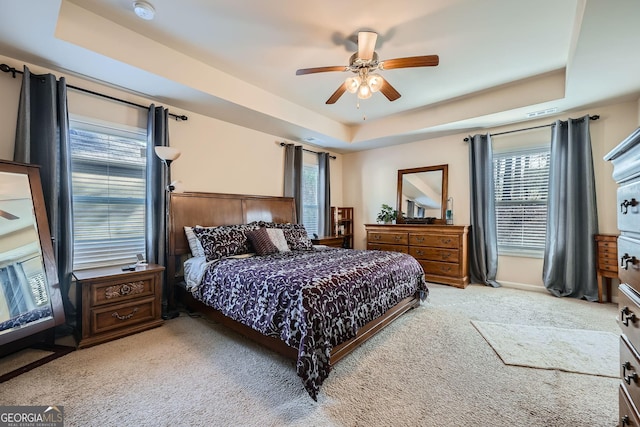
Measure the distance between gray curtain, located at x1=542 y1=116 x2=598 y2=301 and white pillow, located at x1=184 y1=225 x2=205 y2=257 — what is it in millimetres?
4662

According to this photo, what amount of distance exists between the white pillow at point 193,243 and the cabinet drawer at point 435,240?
10.9 ft

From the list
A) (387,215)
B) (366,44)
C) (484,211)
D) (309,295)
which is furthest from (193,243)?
(484,211)

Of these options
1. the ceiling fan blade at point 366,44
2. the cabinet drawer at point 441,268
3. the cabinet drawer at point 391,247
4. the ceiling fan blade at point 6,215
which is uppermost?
the ceiling fan blade at point 366,44

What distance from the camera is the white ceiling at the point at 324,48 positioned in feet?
6.77

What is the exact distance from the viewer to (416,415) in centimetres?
151

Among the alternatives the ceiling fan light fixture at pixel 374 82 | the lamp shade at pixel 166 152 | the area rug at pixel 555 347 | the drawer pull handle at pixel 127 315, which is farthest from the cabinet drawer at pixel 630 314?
the lamp shade at pixel 166 152

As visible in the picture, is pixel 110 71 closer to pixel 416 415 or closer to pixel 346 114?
pixel 346 114

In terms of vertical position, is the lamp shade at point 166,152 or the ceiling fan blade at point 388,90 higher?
the ceiling fan blade at point 388,90

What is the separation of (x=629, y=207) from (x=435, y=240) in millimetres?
3264

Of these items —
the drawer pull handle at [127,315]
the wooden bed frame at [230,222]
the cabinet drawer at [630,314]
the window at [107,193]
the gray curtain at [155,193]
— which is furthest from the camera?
the gray curtain at [155,193]

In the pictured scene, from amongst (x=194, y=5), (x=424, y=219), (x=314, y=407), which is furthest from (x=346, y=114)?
(x=314, y=407)

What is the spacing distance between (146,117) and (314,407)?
344cm

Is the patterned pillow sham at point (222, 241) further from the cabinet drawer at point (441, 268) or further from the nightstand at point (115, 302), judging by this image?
the cabinet drawer at point (441, 268)

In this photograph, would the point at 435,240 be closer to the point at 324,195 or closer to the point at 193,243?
the point at 324,195
